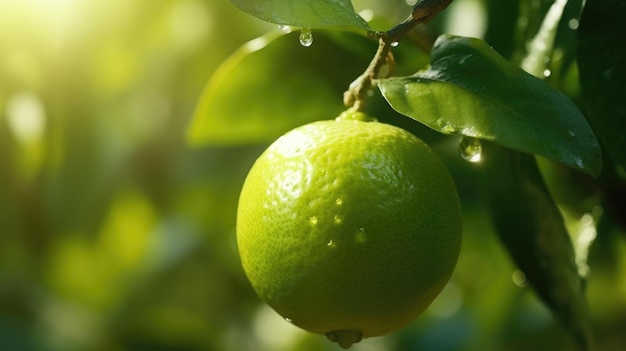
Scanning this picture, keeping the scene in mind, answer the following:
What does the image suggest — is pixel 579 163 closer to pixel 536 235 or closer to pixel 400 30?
pixel 400 30

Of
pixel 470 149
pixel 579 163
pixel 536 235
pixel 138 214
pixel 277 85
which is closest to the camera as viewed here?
pixel 579 163

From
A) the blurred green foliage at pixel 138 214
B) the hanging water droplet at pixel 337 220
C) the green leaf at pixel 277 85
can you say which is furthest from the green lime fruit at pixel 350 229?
the blurred green foliage at pixel 138 214

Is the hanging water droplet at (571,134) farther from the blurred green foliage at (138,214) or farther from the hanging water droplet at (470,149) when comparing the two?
the blurred green foliage at (138,214)

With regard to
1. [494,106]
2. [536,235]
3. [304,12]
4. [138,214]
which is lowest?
[138,214]

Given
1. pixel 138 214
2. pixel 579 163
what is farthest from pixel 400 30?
pixel 138 214

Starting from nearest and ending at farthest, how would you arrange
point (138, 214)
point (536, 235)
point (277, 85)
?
point (536, 235) < point (277, 85) < point (138, 214)

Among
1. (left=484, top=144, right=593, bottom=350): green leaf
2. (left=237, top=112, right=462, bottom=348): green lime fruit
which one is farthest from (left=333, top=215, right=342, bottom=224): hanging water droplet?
(left=484, top=144, right=593, bottom=350): green leaf
